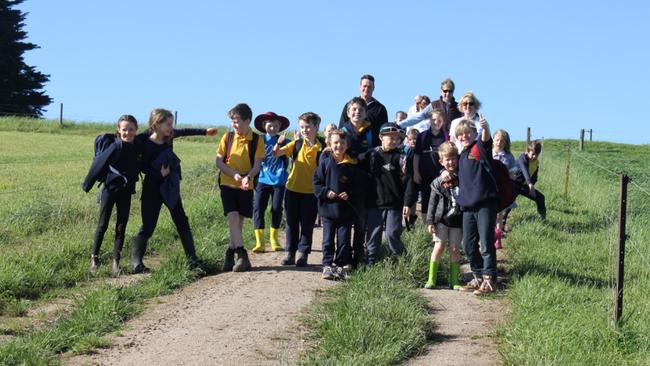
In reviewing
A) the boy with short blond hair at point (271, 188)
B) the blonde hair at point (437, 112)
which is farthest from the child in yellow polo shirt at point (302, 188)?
the blonde hair at point (437, 112)

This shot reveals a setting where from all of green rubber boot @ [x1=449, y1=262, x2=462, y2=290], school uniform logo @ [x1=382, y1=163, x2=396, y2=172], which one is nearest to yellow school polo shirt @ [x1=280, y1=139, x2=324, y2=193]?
school uniform logo @ [x1=382, y1=163, x2=396, y2=172]

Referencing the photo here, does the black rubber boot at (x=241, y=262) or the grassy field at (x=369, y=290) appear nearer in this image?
the grassy field at (x=369, y=290)

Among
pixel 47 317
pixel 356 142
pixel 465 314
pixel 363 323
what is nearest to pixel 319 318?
pixel 363 323

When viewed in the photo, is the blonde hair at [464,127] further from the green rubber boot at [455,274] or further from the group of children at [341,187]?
the green rubber boot at [455,274]

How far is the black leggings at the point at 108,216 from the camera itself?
9.19 metres

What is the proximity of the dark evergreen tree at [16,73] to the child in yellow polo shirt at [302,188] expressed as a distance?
51.2m

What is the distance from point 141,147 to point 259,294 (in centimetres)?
235

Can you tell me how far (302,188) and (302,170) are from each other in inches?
7.8

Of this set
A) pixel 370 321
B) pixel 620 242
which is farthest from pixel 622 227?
pixel 370 321

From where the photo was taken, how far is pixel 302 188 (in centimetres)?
968

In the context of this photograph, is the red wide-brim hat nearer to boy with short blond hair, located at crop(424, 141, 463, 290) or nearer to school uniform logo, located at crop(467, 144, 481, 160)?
boy with short blond hair, located at crop(424, 141, 463, 290)

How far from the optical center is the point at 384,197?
30.1 feet

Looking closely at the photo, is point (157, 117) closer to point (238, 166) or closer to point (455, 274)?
point (238, 166)

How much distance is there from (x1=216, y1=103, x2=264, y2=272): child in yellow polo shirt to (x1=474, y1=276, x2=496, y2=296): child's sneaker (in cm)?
244
